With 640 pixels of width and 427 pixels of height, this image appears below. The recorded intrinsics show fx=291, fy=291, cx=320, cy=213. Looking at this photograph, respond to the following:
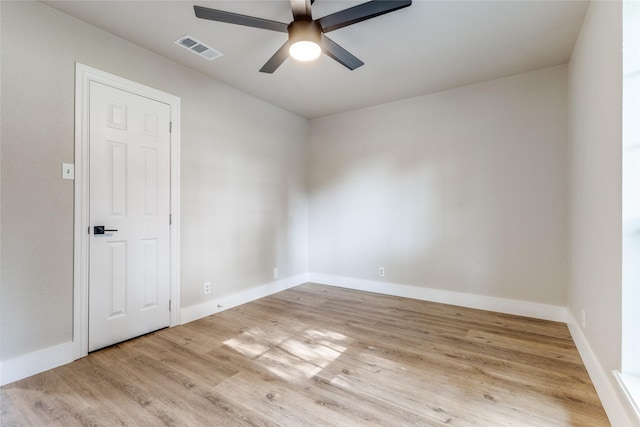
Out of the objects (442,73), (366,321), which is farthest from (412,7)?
(366,321)

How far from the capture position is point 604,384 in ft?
5.61

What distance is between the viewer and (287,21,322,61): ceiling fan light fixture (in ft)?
6.57

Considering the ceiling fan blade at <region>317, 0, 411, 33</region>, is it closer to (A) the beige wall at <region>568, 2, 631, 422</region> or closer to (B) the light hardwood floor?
(A) the beige wall at <region>568, 2, 631, 422</region>

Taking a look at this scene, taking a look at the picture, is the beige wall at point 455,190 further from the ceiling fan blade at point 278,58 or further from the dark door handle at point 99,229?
the dark door handle at point 99,229

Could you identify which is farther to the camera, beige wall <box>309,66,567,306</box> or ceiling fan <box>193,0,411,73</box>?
beige wall <box>309,66,567,306</box>

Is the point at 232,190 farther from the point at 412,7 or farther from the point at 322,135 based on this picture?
the point at 412,7

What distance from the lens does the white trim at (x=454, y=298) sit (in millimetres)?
3119

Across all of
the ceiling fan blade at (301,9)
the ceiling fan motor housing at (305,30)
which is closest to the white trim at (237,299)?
the ceiling fan motor housing at (305,30)

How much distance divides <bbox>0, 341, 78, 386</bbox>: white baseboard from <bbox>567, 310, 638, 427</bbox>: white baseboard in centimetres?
346

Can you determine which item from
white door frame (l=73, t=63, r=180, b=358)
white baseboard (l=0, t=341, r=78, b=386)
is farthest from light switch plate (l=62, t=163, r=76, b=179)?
white baseboard (l=0, t=341, r=78, b=386)

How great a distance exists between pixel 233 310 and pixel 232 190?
1.45m

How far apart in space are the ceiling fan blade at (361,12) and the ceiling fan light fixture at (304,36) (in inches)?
2.7

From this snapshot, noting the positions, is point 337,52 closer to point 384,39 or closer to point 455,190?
point 384,39

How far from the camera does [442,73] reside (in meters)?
3.22
